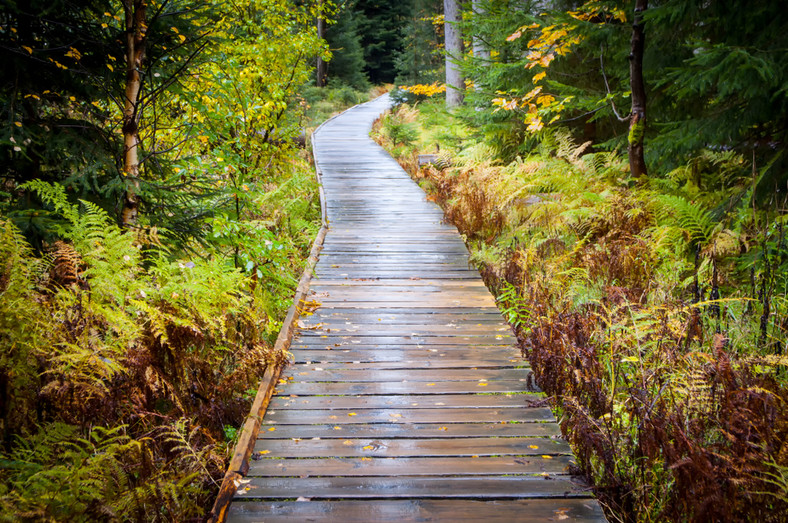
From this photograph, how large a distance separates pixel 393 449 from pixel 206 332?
1.94m

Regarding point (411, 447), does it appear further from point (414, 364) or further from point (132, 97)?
point (132, 97)

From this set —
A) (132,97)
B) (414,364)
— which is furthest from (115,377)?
(132,97)

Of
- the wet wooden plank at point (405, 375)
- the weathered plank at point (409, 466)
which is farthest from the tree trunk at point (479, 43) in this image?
the weathered plank at point (409, 466)

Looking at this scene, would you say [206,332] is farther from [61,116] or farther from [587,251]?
[587,251]

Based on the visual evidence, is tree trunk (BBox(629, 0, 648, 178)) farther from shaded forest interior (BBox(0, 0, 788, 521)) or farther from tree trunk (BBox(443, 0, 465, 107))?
tree trunk (BBox(443, 0, 465, 107))

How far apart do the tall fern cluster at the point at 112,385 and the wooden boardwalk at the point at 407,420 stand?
1.21 ft

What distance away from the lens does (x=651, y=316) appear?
3857 mm

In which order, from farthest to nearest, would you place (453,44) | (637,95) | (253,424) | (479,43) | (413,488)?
(453,44) → (479,43) → (637,95) → (253,424) → (413,488)

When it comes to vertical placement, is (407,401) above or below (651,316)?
below

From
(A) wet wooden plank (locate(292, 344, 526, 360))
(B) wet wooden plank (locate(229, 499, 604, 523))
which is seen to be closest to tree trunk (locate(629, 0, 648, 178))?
(A) wet wooden plank (locate(292, 344, 526, 360))

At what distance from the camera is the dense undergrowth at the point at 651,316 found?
234 cm

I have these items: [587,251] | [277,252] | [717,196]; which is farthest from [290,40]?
[717,196]

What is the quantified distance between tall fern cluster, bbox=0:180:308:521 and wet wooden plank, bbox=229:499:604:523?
14.1 inches

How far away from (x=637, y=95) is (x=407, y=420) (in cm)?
594
